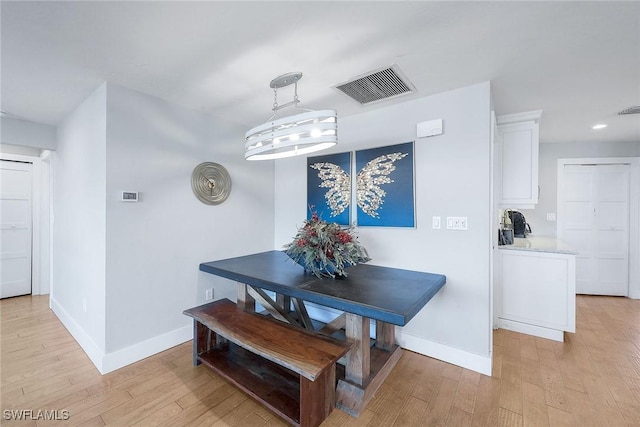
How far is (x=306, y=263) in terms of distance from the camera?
7.07 feet

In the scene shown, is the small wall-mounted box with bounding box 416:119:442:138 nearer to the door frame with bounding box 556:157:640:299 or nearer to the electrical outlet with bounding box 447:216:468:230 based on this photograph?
the electrical outlet with bounding box 447:216:468:230

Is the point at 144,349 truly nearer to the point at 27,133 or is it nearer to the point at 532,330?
the point at 27,133

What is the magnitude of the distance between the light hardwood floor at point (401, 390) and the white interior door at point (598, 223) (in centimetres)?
186

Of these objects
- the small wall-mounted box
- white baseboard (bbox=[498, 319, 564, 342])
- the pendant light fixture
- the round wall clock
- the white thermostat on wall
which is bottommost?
white baseboard (bbox=[498, 319, 564, 342])

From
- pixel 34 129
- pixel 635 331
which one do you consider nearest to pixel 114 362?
pixel 34 129

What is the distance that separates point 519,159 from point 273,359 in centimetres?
312

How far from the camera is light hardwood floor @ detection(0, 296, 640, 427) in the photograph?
5.43 feet

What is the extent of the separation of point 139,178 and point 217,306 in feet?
4.42

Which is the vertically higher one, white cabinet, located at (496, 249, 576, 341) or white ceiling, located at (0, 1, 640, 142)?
white ceiling, located at (0, 1, 640, 142)

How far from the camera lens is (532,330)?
9.11 feet

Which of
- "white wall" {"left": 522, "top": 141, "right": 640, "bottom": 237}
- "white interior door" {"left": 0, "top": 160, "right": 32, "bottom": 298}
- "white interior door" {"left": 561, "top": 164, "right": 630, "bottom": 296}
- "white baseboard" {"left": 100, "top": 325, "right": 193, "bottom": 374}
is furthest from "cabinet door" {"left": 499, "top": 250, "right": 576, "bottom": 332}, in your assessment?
"white interior door" {"left": 0, "top": 160, "right": 32, "bottom": 298}

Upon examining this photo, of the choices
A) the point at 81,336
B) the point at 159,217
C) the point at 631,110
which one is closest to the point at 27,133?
the point at 159,217

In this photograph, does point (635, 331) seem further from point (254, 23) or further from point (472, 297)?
point (254, 23)
